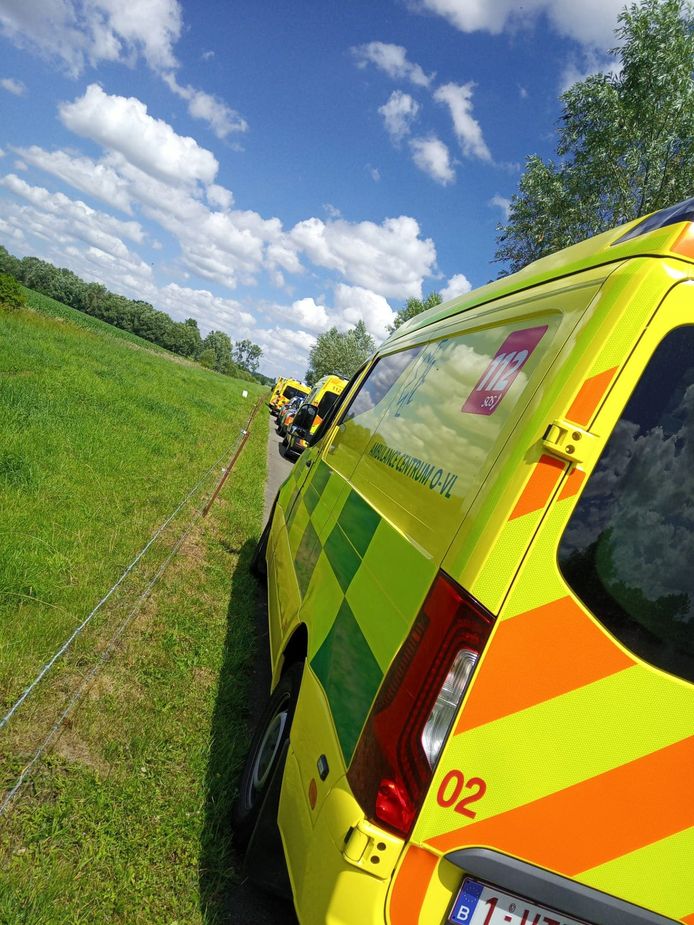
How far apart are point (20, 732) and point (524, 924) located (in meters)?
2.39

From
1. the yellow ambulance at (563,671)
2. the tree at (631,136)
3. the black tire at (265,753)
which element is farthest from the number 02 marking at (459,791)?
the tree at (631,136)

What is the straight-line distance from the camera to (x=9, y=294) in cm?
2267

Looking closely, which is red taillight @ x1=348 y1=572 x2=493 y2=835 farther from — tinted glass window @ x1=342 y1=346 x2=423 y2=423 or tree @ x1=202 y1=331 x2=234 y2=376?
tree @ x1=202 y1=331 x2=234 y2=376

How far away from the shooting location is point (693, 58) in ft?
43.1

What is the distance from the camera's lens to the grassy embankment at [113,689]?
7.84 feet

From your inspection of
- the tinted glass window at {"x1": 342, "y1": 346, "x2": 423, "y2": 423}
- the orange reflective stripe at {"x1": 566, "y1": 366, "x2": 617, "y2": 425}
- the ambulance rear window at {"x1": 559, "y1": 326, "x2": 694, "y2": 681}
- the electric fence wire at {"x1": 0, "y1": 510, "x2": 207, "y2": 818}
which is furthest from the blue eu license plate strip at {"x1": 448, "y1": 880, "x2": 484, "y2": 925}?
the tinted glass window at {"x1": 342, "y1": 346, "x2": 423, "y2": 423}

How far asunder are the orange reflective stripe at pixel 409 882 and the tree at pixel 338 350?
7072 cm

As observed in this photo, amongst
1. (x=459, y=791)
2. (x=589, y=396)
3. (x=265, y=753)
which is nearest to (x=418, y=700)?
(x=459, y=791)

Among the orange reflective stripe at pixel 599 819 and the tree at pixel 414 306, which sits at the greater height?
the tree at pixel 414 306

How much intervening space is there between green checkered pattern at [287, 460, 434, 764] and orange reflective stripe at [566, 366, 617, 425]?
0.57 metres

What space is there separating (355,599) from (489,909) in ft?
3.20

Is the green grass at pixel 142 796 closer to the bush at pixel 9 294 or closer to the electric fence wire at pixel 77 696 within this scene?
the electric fence wire at pixel 77 696

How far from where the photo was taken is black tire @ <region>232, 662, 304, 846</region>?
261cm

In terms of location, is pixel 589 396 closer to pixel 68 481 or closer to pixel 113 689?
pixel 113 689
